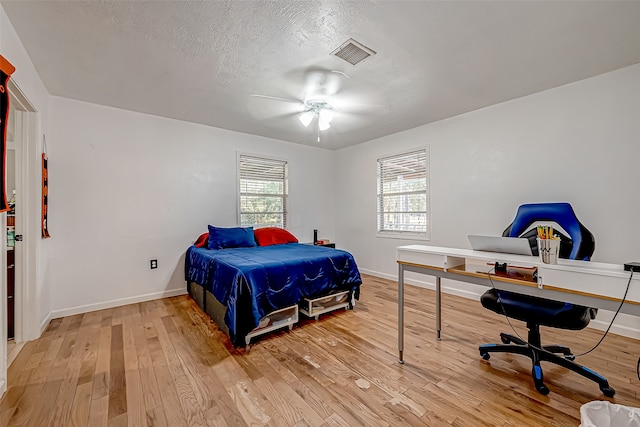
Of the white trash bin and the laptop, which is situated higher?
the laptop

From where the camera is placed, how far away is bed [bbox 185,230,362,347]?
90.7 inches

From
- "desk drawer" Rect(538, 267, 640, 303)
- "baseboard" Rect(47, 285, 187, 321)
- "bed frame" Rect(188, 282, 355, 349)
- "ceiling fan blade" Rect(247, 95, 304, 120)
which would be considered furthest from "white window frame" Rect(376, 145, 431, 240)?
"baseboard" Rect(47, 285, 187, 321)

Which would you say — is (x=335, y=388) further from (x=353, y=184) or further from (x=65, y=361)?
(x=353, y=184)

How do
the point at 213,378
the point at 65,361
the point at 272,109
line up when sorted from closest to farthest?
the point at 213,378 < the point at 65,361 < the point at 272,109

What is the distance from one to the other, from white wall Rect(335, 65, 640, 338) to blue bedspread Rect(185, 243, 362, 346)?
1819 millimetres

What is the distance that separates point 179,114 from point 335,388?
3674mm

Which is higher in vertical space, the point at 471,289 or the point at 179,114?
the point at 179,114

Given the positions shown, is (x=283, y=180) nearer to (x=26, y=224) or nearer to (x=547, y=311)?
(x=26, y=224)

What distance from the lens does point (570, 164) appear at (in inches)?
109

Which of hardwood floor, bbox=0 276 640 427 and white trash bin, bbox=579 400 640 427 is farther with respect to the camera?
hardwood floor, bbox=0 276 640 427

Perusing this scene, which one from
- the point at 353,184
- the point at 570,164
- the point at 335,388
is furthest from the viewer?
the point at 353,184

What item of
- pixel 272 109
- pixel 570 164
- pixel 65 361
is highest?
pixel 272 109

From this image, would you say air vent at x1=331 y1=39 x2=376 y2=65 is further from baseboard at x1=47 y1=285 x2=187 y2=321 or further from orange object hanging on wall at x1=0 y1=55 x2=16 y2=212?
baseboard at x1=47 y1=285 x2=187 y2=321

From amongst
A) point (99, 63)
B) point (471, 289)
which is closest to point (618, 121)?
point (471, 289)
